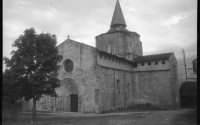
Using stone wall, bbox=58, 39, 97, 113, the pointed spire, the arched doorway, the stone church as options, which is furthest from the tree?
the pointed spire

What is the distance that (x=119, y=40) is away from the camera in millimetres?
35250

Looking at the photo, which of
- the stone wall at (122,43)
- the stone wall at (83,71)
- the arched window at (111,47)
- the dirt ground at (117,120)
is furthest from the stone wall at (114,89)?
the arched window at (111,47)

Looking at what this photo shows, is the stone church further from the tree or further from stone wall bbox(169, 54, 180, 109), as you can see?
the tree

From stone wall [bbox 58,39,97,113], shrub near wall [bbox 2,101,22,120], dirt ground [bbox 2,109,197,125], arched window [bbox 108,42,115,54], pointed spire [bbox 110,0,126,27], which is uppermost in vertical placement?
pointed spire [bbox 110,0,126,27]

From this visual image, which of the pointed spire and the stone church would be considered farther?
the pointed spire

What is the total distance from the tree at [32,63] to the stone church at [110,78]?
7.43 m

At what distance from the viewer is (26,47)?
15.0 m

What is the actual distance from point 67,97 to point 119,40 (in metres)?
16.4

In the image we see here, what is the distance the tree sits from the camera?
14484 mm

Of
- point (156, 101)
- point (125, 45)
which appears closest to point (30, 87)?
point (156, 101)

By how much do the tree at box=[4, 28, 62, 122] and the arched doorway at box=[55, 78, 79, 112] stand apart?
873 centimetres

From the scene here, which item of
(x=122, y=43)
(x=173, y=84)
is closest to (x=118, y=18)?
(x=122, y=43)

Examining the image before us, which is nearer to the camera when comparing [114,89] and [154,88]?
[114,89]

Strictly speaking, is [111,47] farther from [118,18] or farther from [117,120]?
[117,120]
